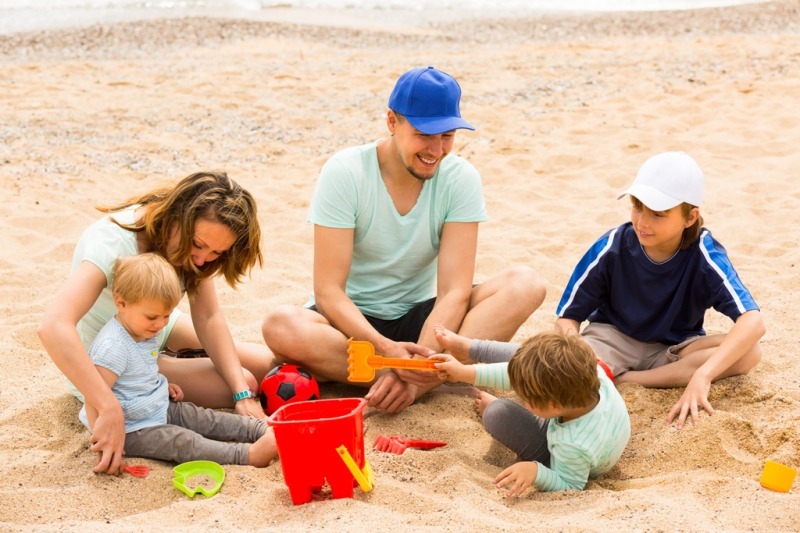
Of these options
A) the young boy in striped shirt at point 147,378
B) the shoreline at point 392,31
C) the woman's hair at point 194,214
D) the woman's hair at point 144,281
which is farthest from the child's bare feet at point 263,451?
the shoreline at point 392,31

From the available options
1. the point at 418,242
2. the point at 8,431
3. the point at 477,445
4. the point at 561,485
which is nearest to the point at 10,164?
the point at 8,431

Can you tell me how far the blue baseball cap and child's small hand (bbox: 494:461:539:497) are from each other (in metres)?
1.20

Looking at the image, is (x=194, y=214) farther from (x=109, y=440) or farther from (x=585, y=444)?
(x=585, y=444)

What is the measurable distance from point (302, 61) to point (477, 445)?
7.53m

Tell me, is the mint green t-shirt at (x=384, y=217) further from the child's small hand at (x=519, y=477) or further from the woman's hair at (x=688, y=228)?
the child's small hand at (x=519, y=477)

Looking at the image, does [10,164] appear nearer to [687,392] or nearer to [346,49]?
[687,392]

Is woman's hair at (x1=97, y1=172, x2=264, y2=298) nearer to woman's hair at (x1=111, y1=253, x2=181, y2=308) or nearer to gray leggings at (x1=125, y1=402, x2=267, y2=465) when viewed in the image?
woman's hair at (x1=111, y1=253, x2=181, y2=308)

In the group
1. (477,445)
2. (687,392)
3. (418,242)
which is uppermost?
(418,242)

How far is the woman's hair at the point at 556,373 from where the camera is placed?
229 centimetres

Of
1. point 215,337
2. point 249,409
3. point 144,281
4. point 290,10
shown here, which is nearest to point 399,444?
point 249,409

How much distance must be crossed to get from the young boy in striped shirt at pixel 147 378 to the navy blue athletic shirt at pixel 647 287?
4.53ft

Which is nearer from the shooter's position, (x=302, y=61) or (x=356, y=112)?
(x=356, y=112)

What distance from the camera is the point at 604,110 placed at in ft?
23.3

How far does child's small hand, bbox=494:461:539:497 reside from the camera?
7.50 ft
